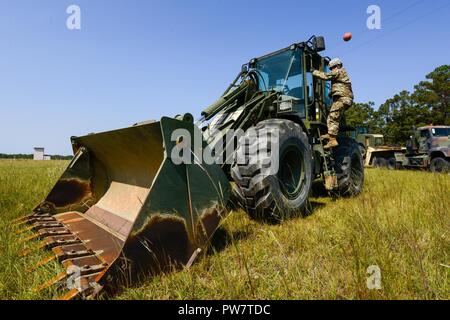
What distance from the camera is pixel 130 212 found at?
10.1 feet

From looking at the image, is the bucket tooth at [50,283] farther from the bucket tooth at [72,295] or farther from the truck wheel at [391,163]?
the truck wheel at [391,163]

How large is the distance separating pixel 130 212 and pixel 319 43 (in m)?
4.44

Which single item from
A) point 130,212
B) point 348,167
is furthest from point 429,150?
point 130,212

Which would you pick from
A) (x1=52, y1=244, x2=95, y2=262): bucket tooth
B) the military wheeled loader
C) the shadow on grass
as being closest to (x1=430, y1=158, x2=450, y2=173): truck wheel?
the military wheeled loader

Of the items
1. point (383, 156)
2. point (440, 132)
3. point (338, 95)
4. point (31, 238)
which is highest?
point (338, 95)

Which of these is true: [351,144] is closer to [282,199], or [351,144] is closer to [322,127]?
[322,127]

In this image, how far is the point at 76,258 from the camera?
80.9 inches

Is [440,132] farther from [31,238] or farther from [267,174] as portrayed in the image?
[31,238]

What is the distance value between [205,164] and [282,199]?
1.27 m

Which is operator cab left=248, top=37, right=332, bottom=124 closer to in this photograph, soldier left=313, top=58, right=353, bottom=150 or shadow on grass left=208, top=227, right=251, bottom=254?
soldier left=313, top=58, right=353, bottom=150

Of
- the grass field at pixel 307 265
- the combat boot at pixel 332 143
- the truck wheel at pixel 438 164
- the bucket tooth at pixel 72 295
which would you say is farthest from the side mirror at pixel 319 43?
the truck wheel at pixel 438 164

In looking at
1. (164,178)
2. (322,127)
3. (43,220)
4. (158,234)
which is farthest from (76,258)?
(322,127)

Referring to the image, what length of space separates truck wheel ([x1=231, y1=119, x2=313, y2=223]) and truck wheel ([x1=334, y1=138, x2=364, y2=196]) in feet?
6.07
